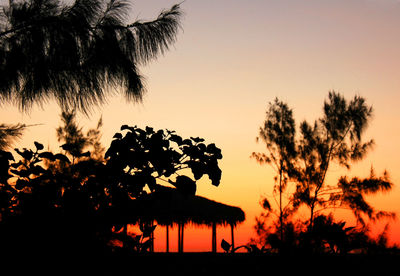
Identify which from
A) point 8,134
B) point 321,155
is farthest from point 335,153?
point 8,134

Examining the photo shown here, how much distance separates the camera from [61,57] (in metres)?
3.26

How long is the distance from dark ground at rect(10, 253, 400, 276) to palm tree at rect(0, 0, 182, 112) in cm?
195

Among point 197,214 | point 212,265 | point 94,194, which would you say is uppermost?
point 197,214

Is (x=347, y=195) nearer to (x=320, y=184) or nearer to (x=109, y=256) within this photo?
(x=320, y=184)

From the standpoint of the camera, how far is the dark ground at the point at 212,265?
4.89 ft

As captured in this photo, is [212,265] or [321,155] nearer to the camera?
[212,265]

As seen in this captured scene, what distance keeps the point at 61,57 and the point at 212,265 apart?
91.1 inches

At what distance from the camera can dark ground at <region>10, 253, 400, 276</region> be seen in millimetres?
1490

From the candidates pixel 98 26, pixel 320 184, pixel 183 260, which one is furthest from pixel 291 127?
pixel 183 260

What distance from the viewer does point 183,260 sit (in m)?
1.77

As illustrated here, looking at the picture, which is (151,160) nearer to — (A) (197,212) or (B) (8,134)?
(B) (8,134)

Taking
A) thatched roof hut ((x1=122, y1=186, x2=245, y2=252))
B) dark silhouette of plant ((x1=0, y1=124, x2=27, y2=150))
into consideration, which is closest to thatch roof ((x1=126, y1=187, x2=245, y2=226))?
thatched roof hut ((x1=122, y1=186, x2=245, y2=252))

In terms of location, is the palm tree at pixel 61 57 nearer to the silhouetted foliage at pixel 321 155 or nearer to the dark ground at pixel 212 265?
the dark ground at pixel 212 265

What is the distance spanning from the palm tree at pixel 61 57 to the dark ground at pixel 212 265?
6.39 feet
